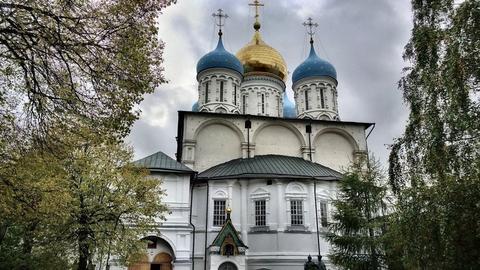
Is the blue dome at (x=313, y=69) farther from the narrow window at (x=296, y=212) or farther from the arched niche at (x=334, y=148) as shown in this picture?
the narrow window at (x=296, y=212)

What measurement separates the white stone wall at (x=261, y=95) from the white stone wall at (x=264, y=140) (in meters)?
4.06

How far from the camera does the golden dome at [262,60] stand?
33625 mm

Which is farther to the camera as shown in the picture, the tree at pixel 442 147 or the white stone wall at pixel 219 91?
the white stone wall at pixel 219 91

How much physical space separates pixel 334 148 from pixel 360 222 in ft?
43.1

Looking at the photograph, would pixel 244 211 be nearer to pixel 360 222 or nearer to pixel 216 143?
pixel 216 143

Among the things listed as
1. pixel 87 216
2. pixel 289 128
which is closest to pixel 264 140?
pixel 289 128

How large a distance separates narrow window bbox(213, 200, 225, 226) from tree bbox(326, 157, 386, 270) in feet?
25.1

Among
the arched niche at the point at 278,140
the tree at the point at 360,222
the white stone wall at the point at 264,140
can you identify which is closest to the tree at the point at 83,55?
the tree at the point at 360,222

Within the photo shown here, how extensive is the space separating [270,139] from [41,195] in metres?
19.6

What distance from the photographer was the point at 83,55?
23.2ft

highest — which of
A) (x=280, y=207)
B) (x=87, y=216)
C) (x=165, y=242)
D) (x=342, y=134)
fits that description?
(x=342, y=134)

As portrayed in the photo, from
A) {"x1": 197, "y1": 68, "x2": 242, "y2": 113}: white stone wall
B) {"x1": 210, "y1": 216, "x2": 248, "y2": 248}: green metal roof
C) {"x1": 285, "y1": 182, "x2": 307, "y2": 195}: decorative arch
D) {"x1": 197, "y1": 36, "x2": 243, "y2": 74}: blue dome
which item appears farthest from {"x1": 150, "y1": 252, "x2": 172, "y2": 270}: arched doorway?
{"x1": 197, "y1": 36, "x2": 243, "y2": 74}: blue dome

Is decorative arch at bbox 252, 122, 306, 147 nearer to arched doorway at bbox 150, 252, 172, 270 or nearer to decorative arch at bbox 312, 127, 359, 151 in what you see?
decorative arch at bbox 312, 127, 359, 151

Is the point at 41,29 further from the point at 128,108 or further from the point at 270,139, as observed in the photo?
the point at 270,139
